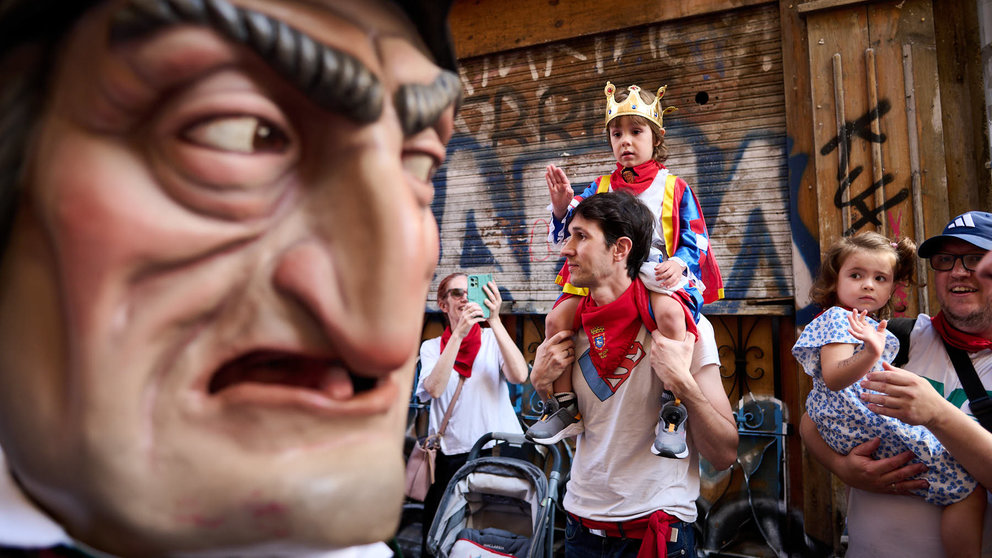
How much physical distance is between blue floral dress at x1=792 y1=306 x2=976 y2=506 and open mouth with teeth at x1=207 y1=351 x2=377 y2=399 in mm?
2344

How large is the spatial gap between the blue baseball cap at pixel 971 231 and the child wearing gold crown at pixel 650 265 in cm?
97

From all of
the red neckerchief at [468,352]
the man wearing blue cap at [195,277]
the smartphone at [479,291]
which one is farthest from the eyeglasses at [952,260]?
the man wearing blue cap at [195,277]

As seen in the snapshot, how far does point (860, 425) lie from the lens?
2.46 meters

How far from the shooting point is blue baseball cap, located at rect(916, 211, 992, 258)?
7.45ft

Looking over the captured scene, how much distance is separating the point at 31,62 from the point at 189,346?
0.38 meters

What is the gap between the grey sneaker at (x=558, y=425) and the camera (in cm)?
249

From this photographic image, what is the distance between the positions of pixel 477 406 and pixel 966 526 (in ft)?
7.94

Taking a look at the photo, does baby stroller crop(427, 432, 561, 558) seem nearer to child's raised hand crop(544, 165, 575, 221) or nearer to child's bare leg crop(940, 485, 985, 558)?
child's raised hand crop(544, 165, 575, 221)

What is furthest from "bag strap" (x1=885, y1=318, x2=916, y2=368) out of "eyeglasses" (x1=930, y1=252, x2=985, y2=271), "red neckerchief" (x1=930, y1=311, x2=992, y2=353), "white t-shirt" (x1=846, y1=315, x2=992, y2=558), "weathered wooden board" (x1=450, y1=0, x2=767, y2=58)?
"weathered wooden board" (x1=450, y1=0, x2=767, y2=58)

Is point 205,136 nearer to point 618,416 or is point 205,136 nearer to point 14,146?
point 14,146

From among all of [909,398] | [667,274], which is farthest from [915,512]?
[667,274]

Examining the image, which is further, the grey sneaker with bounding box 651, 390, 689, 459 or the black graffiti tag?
the black graffiti tag

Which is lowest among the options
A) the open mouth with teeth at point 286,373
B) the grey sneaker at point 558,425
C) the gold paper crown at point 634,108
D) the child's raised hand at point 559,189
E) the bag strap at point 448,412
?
the bag strap at point 448,412

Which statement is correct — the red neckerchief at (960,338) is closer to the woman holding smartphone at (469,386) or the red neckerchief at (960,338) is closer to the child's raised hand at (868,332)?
the child's raised hand at (868,332)
